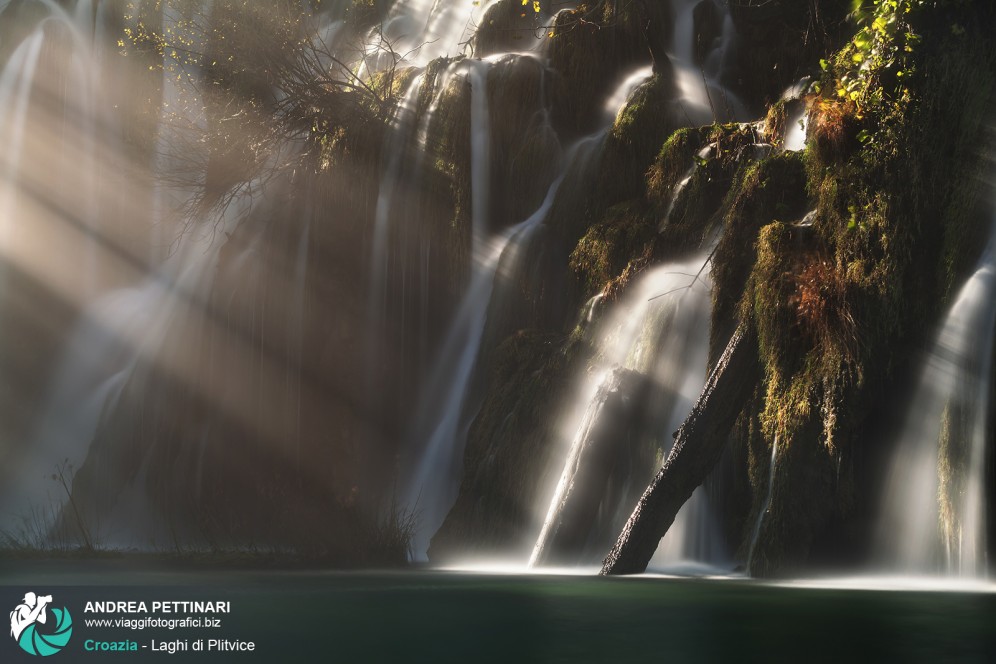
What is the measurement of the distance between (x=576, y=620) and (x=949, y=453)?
4078 mm

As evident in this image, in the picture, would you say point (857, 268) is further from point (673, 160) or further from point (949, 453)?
point (673, 160)

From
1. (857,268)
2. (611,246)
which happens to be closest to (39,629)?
(857,268)

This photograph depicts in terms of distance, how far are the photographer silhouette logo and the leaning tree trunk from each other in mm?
4944

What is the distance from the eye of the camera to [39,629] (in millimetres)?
5547

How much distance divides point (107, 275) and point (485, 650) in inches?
850

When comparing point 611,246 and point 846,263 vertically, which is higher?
point 611,246

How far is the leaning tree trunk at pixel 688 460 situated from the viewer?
9461mm

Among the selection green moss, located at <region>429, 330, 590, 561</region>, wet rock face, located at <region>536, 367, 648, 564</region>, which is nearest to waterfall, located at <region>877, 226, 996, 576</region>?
wet rock face, located at <region>536, 367, 648, 564</region>

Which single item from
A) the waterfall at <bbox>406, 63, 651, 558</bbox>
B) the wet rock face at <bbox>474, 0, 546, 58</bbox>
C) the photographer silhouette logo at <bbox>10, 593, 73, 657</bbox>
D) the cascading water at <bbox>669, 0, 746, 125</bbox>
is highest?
Answer: the wet rock face at <bbox>474, 0, 546, 58</bbox>

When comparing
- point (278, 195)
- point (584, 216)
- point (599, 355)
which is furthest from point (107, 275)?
point (599, 355)

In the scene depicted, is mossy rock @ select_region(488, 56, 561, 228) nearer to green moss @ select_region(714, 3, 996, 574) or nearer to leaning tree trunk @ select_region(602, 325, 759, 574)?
green moss @ select_region(714, 3, 996, 574)

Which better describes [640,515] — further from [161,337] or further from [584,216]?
[161,337]

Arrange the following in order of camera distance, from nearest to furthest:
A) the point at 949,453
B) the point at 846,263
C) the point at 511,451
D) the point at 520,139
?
the point at 949,453 → the point at 846,263 → the point at 511,451 → the point at 520,139

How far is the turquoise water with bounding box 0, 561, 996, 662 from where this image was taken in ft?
16.5
